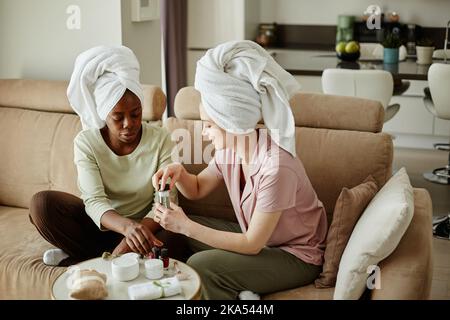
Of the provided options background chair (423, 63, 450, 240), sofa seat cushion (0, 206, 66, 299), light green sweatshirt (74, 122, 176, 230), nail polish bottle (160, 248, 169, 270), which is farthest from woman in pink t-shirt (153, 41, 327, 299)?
background chair (423, 63, 450, 240)

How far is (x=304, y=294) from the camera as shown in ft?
6.97

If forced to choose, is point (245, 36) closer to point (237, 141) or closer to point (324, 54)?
point (324, 54)

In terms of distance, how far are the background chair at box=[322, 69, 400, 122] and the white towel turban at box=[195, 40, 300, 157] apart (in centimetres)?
214

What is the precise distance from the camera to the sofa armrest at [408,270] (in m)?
1.88

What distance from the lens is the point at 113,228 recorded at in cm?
231

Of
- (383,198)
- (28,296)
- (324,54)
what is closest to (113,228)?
(28,296)

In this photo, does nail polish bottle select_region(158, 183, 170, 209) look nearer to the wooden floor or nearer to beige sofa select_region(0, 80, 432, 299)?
beige sofa select_region(0, 80, 432, 299)

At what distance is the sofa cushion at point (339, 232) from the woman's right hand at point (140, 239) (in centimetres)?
55

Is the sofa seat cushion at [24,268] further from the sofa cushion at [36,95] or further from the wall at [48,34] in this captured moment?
the wall at [48,34]

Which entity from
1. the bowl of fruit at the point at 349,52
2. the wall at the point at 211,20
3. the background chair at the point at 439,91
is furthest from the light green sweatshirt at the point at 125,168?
the wall at the point at 211,20

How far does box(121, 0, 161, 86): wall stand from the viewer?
339cm

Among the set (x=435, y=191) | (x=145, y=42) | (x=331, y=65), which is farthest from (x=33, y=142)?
(x=435, y=191)

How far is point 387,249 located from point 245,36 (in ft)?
12.9
